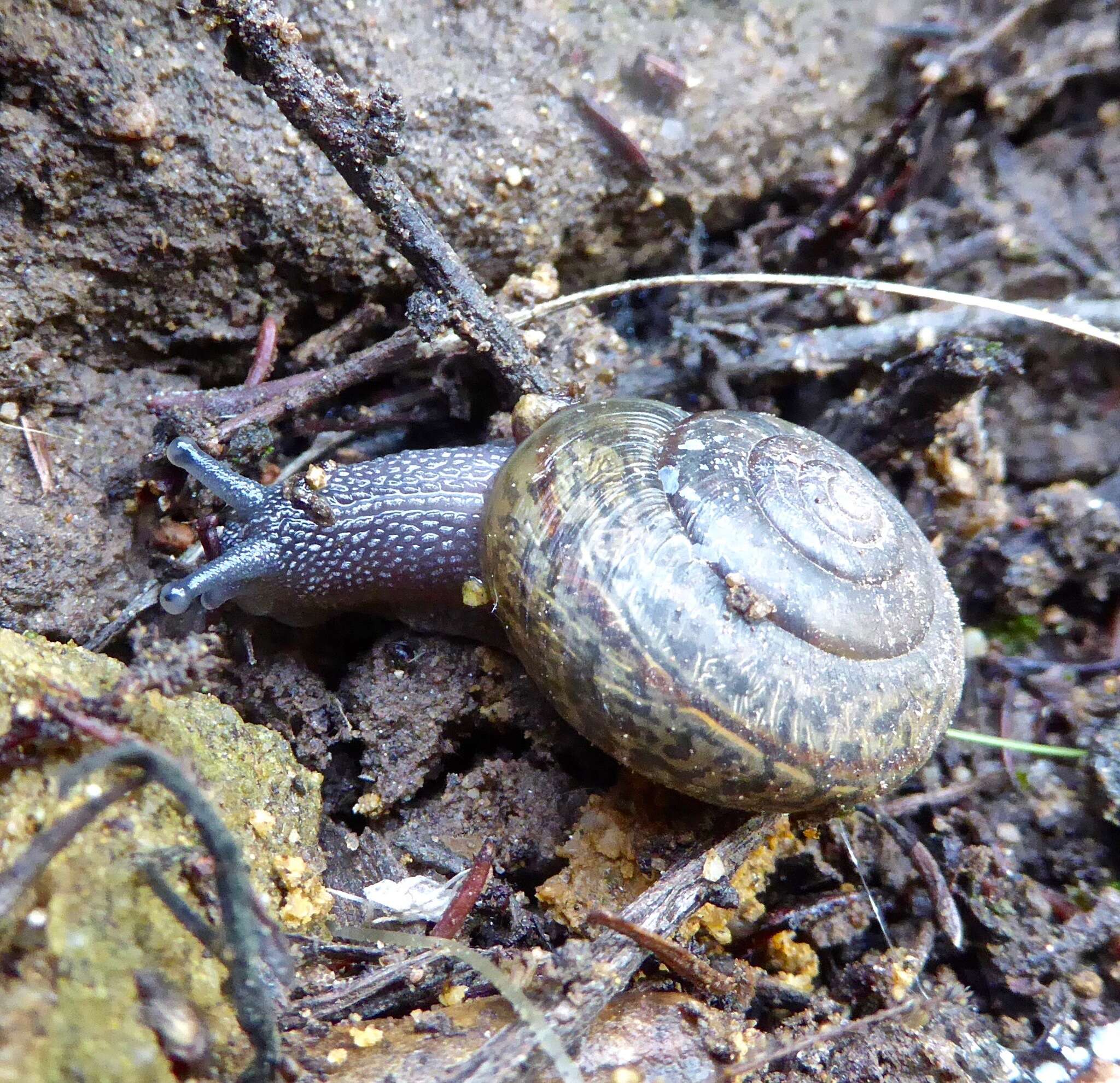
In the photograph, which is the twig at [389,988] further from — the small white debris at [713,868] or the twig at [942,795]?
the twig at [942,795]

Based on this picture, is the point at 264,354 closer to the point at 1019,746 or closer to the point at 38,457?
the point at 38,457

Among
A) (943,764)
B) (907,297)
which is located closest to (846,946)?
(943,764)

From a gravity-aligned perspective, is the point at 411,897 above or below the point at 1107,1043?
below

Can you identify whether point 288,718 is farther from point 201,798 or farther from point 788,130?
point 788,130

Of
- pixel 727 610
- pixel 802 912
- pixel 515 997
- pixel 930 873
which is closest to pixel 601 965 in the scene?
pixel 515 997

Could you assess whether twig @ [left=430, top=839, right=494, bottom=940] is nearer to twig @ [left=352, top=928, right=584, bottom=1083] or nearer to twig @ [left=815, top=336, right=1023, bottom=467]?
twig @ [left=352, top=928, right=584, bottom=1083]

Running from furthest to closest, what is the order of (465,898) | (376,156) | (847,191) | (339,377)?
(847,191) → (339,377) → (376,156) → (465,898)

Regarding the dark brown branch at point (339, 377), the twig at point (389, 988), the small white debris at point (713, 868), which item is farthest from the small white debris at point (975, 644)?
the dark brown branch at point (339, 377)
